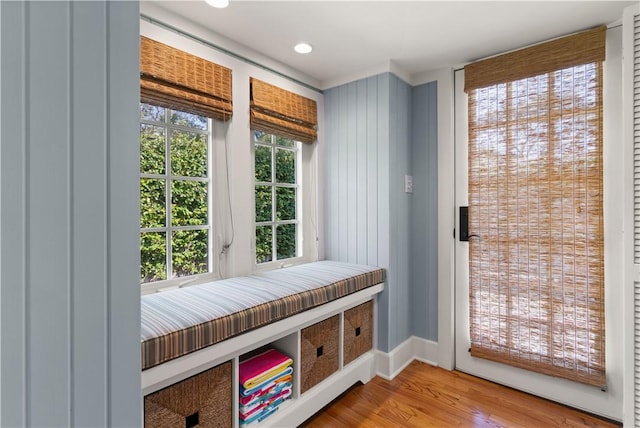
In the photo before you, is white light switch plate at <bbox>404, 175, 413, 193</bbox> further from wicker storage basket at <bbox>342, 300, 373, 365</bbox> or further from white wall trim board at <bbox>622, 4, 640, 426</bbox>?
white wall trim board at <bbox>622, 4, 640, 426</bbox>

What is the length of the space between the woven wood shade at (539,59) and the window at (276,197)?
1498 mm

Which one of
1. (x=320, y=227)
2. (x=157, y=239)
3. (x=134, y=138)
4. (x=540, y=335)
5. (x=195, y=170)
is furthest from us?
(x=320, y=227)

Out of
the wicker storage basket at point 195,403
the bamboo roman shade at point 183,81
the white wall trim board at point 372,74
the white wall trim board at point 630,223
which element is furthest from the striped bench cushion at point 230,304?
the white wall trim board at point 372,74

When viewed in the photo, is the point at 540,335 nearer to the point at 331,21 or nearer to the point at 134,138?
the point at 331,21

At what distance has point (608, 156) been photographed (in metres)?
1.97

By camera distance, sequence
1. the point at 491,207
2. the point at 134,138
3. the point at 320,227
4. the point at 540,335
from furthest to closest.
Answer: the point at 320,227 → the point at 491,207 → the point at 540,335 → the point at 134,138

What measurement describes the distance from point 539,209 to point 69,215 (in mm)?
2540

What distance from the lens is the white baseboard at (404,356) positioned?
2465 millimetres

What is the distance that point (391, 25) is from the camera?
77.6 inches

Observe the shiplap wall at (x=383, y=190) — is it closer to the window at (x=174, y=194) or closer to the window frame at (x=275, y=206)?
the window frame at (x=275, y=206)

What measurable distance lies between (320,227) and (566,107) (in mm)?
1938

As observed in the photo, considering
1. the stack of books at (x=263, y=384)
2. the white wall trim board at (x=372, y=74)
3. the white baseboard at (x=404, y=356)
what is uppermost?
the white wall trim board at (x=372, y=74)

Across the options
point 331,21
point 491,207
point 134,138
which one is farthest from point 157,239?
point 491,207

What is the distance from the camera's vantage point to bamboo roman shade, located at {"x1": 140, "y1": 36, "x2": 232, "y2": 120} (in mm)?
1704
